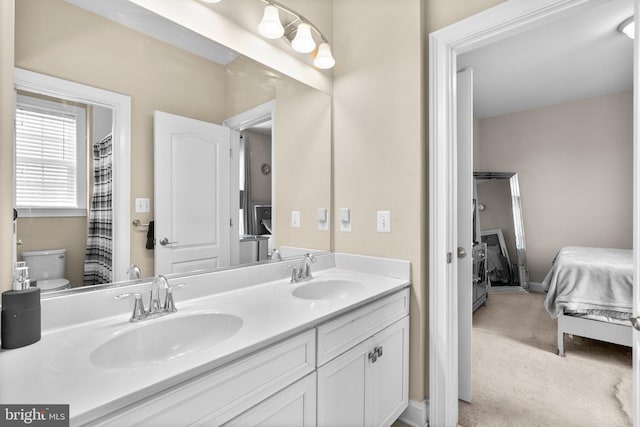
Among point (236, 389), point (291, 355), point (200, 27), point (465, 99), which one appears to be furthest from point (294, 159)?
point (236, 389)

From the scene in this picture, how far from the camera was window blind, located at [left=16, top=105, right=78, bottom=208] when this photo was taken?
0.98 meters

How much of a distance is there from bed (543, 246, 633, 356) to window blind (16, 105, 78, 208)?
10.6 feet

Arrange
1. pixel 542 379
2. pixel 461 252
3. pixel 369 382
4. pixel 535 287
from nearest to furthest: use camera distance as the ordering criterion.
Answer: pixel 369 382, pixel 461 252, pixel 542 379, pixel 535 287

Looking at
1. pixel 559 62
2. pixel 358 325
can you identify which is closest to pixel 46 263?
pixel 358 325

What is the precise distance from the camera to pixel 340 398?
4.05 feet

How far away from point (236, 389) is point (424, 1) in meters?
1.98

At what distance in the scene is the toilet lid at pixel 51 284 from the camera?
1.01 metres

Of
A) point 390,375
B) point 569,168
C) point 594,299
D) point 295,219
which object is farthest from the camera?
point 569,168

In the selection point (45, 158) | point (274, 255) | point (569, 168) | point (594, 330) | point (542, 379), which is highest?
point (569, 168)

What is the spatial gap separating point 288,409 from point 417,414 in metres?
1.01

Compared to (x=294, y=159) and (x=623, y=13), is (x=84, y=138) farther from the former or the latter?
(x=623, y=13)

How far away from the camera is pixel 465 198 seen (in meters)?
1.80

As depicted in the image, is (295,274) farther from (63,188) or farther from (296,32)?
(296,32)

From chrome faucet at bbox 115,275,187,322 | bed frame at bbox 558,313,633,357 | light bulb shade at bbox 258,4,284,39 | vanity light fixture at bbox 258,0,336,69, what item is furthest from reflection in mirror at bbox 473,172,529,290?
chrome faucet at bbox 115,275,187,322
